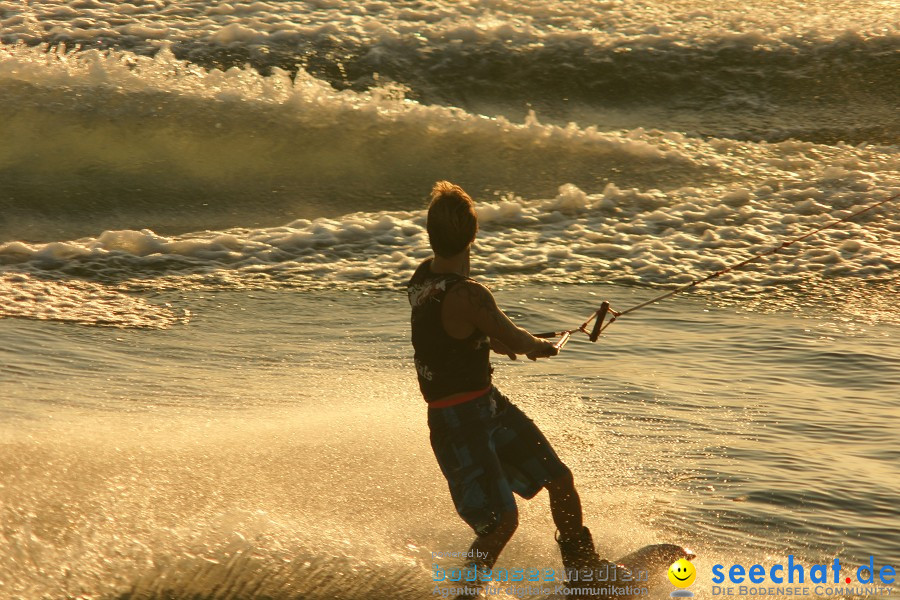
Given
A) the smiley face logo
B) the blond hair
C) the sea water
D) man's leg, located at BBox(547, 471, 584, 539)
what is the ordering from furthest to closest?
the sea water
the smiley face logo
man's leg, located at BBox(547, 471, 584, 539)
the blond hair

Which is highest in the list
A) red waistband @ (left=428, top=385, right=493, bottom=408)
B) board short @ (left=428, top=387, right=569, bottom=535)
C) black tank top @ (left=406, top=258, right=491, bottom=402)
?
black tank top @ (left=406, top=258, right=491, bottom=402)

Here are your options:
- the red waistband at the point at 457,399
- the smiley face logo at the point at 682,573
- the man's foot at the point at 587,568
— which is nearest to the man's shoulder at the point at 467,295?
the red waistband at the point at 457,399

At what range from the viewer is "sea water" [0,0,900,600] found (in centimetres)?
428

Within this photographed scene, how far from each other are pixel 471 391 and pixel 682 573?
112 cm

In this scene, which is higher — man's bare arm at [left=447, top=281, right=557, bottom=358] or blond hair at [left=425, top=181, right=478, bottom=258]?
blond hair at [left=425, top=181, right=478, bottom=258]

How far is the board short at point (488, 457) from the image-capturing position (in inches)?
143

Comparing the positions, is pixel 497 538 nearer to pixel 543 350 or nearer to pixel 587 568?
pixel 587 568

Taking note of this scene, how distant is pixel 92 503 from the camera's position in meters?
4.18

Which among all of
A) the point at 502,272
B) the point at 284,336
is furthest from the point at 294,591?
the point at 502,272

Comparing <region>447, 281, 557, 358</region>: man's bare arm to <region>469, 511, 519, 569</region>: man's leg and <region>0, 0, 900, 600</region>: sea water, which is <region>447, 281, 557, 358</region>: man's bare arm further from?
<region>0, 0, 900, 600</region>: sea water

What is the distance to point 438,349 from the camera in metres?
3.63

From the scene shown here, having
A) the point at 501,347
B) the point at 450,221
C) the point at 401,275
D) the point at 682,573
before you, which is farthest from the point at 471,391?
the point at 401,275

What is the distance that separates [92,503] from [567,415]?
7.95 ft

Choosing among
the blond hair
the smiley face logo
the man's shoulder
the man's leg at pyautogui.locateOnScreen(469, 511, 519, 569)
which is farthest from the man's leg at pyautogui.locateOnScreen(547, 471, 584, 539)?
the blond hair
